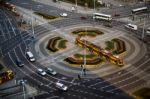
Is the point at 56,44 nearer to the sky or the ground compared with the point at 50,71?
nearer to the sky

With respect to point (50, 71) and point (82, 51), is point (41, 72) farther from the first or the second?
point (82, 51)

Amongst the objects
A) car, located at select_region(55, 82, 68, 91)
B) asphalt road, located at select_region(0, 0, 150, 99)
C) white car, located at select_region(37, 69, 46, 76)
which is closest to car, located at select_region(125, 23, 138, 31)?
asphalt road, located at select_region(0, 0, 150, 99)

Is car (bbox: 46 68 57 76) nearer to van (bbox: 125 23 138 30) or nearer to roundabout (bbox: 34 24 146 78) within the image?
roundabout (bbox: 34 24 146 78)

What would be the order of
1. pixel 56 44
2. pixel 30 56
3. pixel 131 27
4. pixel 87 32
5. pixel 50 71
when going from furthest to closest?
1. pixel 131 27
2. pixel 87 32
3. pixel 56 44
4. pixel 30 56
5. pixel 50 71

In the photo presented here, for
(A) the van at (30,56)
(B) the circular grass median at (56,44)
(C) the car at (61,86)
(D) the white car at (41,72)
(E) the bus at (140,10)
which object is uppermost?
(E) the bus at (140,10)

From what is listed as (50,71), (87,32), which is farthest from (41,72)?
(87,32)

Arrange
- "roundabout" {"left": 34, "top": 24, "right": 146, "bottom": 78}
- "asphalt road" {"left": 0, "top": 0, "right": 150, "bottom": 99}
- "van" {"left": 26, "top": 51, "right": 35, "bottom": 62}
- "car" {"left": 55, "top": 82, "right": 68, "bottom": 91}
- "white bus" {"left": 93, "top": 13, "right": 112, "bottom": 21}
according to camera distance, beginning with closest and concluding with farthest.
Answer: "asphalt road" {"left": 0, "top": 0, "right": 150, "bottom": 99}, "car" {"left": 55, "top": 82, "right": 68, "bottom": 91}, "roundabout" {"left": 34, "top": 24, "right": 146, "bottom": 78}, "van" {"left": 26, "top": 51, "right": 35, "bottom": 62}, "white bus" {"left": 93, "top": 13, "right": 112, "bottom": 21}

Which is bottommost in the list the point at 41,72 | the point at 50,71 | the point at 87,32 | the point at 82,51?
the point at 41,72

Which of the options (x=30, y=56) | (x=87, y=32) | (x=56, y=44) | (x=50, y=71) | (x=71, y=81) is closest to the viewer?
(x=71, y=81)

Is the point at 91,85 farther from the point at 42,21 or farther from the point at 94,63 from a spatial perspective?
the point at 42,21

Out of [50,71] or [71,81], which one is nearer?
[71,81]

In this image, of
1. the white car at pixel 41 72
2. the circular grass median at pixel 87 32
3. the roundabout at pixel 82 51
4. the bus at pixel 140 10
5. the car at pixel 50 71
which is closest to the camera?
the car at pixel 50 71

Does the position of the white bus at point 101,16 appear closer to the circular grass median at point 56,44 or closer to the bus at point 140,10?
the bus at point 140,10

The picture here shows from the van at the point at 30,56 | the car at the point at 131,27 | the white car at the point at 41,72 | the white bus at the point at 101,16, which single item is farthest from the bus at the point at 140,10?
the white car at the point at 41,72
